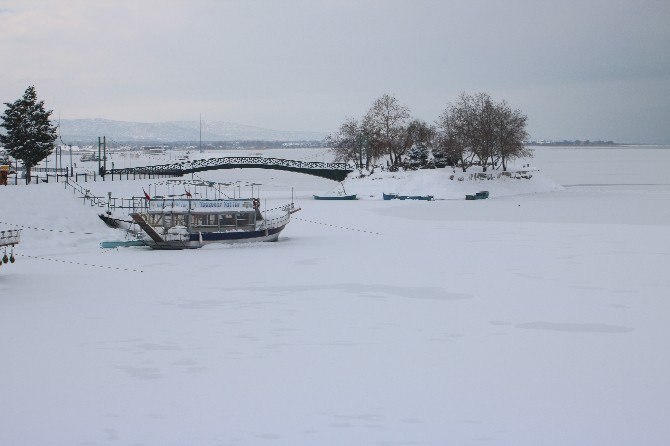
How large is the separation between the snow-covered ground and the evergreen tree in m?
31.7

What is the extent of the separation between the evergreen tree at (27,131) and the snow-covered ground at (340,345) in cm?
3175

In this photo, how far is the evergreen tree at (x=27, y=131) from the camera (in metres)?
73.2

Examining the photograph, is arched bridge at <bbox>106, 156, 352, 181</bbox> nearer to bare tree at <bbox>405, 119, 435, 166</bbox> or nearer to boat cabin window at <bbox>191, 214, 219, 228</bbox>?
bare tree at <bbox>405, 119, 435, 166</bbox>

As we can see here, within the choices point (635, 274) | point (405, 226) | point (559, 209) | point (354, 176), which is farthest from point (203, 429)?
point (354, 176)

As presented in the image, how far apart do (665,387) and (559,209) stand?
187ft

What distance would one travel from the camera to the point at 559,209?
72.2m

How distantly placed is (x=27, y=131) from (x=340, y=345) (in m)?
61.9

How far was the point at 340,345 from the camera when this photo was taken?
21.1 m

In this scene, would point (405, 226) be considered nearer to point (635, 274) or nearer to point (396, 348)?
point (635, 274)

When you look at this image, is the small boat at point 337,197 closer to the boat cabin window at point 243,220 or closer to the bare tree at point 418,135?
the bare tree at point 418,135

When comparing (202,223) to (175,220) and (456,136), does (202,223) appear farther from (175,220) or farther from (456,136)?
(456,136)

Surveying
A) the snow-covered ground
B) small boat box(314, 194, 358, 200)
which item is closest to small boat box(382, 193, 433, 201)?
small boat box(314, 194, 358, 200)

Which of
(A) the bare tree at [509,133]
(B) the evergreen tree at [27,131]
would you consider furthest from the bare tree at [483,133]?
(B) the evergreen tree at [27,131]

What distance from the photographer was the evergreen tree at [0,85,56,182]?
73.2 m
